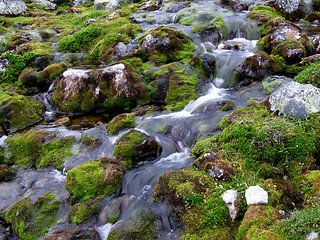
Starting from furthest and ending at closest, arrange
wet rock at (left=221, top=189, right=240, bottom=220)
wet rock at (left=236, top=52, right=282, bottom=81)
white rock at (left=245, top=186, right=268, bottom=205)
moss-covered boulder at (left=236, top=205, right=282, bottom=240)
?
wet rock at (left=236, top=52, right=282, bottom=81) → wet rock at (left=221, top=189, right=240, bottom=220) → white rock at (left=245, top=186, right=268, bottom=205) → moss-covered boulder at (left=236, top=205, right=282, bottom=240)

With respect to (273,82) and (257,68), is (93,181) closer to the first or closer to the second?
(273,82)

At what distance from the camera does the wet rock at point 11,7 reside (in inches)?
895

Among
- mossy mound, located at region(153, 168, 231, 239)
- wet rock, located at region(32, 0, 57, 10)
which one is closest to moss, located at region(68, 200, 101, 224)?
mossy mound, located at region(153, 168, 231, 239)

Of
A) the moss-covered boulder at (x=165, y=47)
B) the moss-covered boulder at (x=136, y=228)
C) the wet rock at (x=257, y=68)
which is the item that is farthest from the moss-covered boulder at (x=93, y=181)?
the moss-covered boulder at (x=165, y=47)

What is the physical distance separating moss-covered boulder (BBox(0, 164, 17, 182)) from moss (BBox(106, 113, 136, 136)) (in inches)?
129

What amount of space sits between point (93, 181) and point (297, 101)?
591 cm

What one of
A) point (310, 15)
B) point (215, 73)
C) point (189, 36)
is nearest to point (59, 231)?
point (215, 73)

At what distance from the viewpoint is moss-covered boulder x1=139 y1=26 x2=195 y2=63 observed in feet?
42.6

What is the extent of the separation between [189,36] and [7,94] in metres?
10.0

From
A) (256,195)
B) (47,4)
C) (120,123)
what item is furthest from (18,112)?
(47,4)

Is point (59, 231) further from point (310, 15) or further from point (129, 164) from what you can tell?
point (310, 15)

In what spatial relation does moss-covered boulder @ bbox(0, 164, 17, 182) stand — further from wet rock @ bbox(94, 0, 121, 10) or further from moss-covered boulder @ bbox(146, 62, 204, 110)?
wet rock @ bbox(94, 0, 121, 10)

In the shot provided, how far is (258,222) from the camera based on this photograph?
4.16 m

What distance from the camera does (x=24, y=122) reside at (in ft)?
33.6
